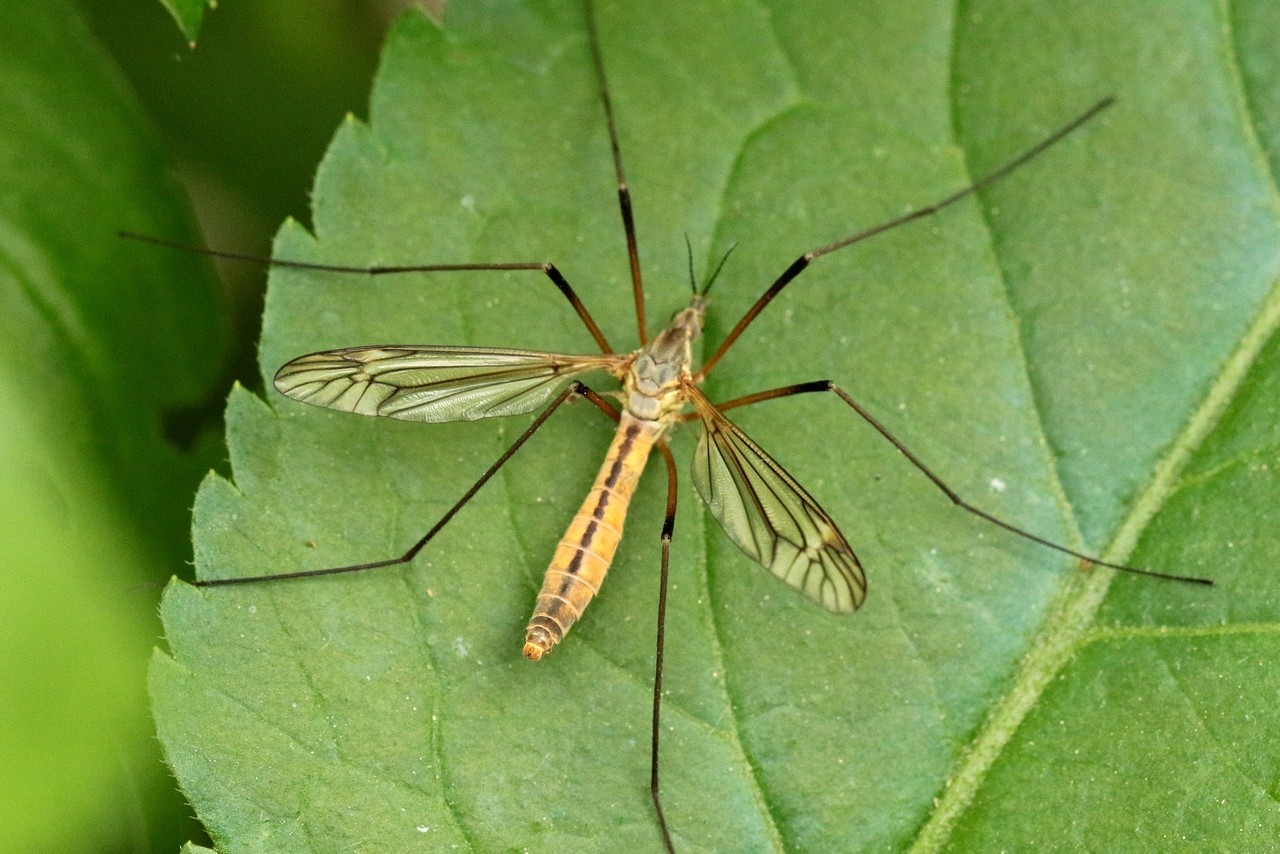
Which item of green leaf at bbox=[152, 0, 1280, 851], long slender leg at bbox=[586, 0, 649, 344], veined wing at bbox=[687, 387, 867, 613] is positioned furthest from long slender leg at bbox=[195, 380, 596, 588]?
veined wing at bbox=[687, 387, 867, 613]

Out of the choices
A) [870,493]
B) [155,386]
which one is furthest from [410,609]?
[870,493]

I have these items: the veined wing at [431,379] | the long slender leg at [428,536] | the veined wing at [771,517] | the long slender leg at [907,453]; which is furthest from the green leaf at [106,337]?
the long slender leg at [907,453]

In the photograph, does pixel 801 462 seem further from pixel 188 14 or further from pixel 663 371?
pixel 188 14

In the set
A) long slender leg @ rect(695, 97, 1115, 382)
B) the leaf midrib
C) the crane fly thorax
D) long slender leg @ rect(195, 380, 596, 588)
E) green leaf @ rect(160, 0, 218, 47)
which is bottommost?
the leaf midrib

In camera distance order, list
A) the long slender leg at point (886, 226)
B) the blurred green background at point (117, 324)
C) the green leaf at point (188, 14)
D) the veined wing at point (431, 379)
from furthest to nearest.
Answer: the long slender leg at point (886, 226), the veined wing at point (431, 379), the green leaf at point (188, 14), the blurred green background at point (117, 324)

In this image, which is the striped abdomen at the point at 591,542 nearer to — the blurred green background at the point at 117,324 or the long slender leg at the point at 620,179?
the long slender leg at the point at 620,179

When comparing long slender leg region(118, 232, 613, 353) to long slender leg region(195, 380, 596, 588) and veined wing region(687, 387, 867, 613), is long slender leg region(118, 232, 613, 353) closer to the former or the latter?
long slender leg region(195, 380, 596, 588)
